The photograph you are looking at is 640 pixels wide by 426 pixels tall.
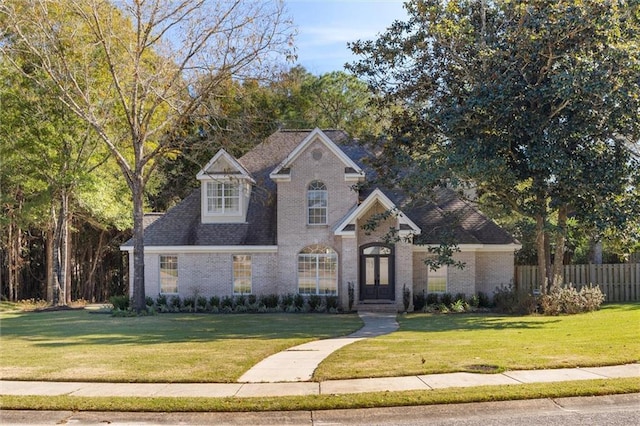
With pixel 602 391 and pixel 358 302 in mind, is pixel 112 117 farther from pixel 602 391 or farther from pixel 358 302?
pixel 602 391

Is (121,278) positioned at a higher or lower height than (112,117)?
lower

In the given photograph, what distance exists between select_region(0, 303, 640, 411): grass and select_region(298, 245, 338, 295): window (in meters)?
5.67

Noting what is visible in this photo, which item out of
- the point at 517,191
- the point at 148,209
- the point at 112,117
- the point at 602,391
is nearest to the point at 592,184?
the point at 517,191

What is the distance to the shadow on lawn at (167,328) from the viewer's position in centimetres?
1659

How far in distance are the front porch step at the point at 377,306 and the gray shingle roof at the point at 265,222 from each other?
304 centimetres

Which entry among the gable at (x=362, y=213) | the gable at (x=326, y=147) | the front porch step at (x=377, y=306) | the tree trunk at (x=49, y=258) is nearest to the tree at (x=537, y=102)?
the gable at (x=362, y=213)

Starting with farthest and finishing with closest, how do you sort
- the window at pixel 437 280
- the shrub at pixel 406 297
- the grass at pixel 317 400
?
the window at pixel 437 280 < the shrub at pixel 406 297 < the grass at pixel 317 400

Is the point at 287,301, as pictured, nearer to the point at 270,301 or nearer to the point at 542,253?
the point at 270,301

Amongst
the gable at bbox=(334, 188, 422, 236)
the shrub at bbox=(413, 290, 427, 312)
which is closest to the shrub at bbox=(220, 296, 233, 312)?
the gable at bbox=(334, 188, 422, 236)

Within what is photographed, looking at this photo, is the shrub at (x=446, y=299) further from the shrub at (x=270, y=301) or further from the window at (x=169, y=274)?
the window at (x=169, y=274)

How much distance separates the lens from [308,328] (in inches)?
753

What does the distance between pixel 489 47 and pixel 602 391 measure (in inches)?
585

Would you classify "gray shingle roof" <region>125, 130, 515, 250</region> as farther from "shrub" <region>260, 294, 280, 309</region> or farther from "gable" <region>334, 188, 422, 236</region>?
"shrub" <region>260, 294, 280, 309</region>

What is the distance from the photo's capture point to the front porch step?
26.4 meters
